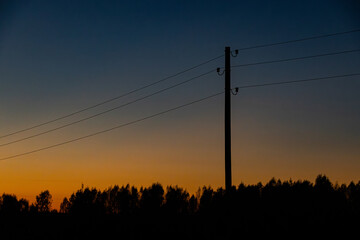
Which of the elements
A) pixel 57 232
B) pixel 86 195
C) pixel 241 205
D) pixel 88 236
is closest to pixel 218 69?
pixel 241 205

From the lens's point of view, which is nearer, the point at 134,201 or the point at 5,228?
the point at 5,228

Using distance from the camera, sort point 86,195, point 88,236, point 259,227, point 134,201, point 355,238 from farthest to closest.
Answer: point 86,195 < point 134,201 < point 88,236 < point 259,227 < point 355,238

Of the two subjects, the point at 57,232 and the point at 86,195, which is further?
the point at 86,195

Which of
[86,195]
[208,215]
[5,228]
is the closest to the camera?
[208,215]

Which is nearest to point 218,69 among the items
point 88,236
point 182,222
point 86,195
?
point 182,222

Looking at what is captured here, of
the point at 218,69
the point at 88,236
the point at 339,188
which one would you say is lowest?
the point at 88,236

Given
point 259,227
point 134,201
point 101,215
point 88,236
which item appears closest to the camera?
point 259,227

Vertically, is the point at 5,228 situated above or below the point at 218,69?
below

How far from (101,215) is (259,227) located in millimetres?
13712

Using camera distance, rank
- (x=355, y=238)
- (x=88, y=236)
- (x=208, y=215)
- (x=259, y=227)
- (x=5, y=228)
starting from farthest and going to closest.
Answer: (x=5, y=228), (x=88, y=236), (x=208, y=215), (x=259, y=227), (x=355, y=238)

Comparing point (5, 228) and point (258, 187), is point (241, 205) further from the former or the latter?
point (5, 228)

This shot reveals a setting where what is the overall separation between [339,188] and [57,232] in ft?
65.5

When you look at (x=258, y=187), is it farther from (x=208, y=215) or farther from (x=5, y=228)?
(x=5, y=228)

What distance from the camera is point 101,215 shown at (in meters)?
36.8
